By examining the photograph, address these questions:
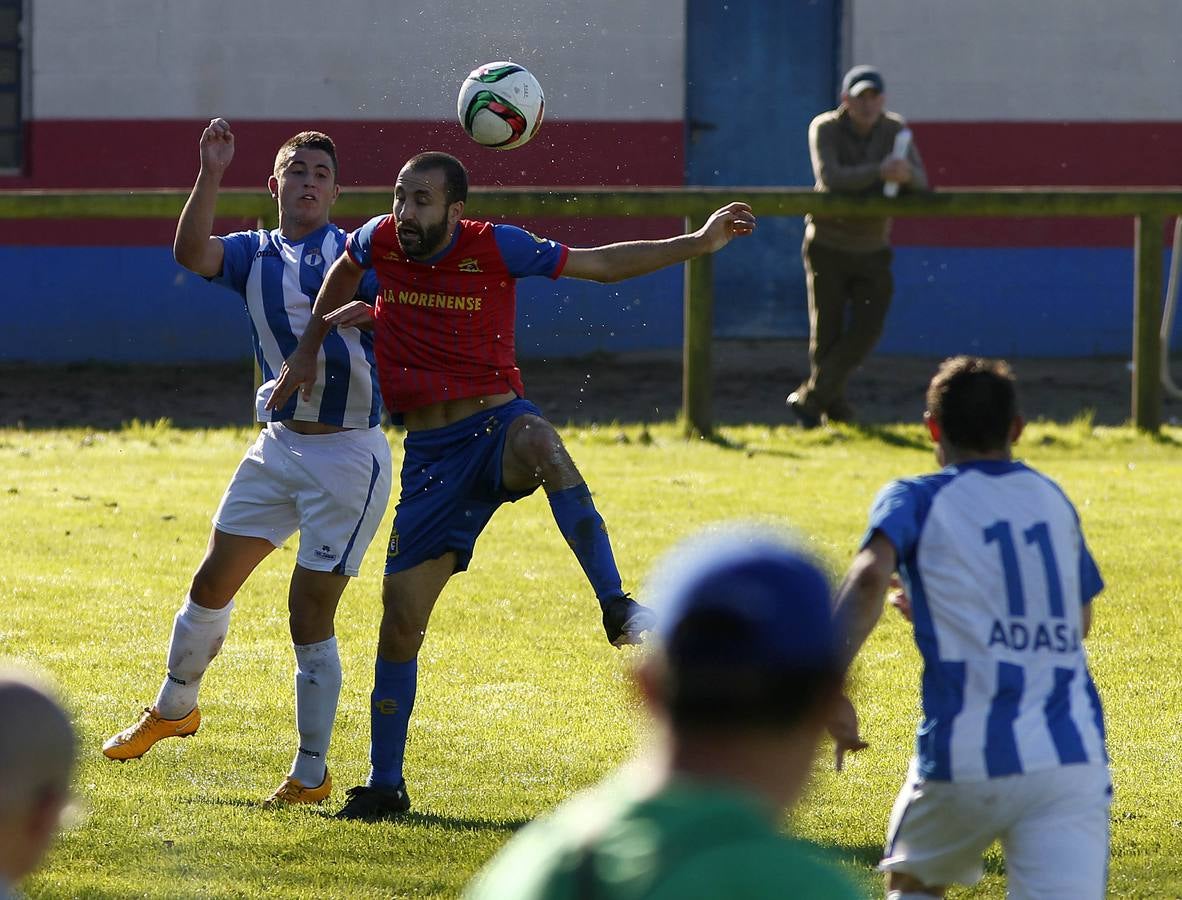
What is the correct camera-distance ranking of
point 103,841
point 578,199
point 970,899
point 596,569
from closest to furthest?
point 970,899 < point 103,841 < point 596,569 < point 578,199

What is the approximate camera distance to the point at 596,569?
20.4 ft

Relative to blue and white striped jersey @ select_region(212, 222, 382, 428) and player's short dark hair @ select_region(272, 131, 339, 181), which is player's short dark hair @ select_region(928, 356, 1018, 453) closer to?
blue and white striped jersey @ select_region(212, 222, 382, 428)

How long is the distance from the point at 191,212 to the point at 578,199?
7240 mm

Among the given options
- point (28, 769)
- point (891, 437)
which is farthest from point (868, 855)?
point (891, 437)

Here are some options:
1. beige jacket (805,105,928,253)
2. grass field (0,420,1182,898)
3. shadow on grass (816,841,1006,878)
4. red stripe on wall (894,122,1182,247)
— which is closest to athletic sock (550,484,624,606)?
grass field (0,420,1182,898)

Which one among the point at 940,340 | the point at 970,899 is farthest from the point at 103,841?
the point at 940,340

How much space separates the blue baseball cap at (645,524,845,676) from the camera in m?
2.17

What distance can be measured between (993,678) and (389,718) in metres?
2.48

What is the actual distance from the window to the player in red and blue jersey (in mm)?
12586

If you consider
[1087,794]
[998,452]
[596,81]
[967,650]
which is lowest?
[1087,794]

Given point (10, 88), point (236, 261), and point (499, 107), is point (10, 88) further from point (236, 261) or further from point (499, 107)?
point (236, 261)

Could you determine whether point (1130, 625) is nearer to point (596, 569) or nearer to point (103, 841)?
point (596, 569)

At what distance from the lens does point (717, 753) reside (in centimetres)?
221

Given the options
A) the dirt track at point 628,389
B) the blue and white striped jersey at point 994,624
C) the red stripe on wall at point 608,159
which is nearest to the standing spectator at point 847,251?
the dirt track at point 628,389
